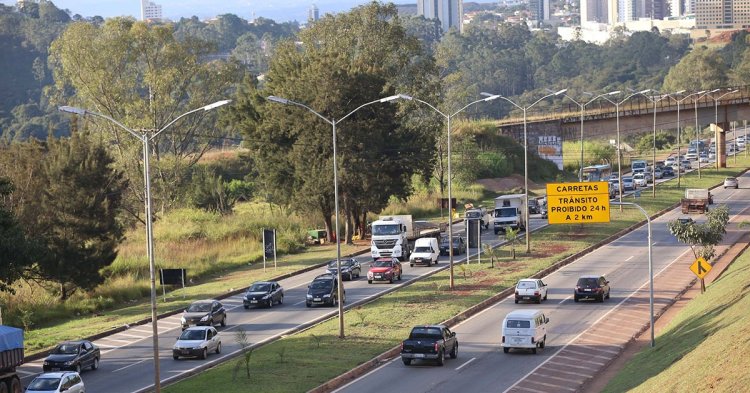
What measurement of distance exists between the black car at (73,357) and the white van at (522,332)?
15.5 metres

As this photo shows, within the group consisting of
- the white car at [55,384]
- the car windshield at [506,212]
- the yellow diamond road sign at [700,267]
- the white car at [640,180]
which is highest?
the white car at [640,180]

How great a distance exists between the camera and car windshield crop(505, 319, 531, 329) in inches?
1778

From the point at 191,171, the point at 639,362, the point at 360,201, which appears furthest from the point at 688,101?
the point at 639,362

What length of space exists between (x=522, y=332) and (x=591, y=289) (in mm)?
12454

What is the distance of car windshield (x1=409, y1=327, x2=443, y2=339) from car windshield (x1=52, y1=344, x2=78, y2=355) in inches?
490

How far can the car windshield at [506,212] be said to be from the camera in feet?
287

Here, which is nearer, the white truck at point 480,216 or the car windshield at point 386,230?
the car windshield at point 386,230

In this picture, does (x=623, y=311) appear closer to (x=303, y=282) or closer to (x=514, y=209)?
(x=303, y=282)

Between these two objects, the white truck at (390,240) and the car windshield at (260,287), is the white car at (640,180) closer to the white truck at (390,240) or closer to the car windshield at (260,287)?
the white truck at (390,240)

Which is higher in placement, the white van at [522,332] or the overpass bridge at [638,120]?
Result: the overpass bridge at [638,120]

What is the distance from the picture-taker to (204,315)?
5231cm

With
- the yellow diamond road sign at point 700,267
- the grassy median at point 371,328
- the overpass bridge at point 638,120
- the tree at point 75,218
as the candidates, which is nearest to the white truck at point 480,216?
the grassy median at point 371,328

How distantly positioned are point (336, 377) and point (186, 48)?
6983cm

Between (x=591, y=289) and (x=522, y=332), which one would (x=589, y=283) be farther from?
(x=522, y=332)
